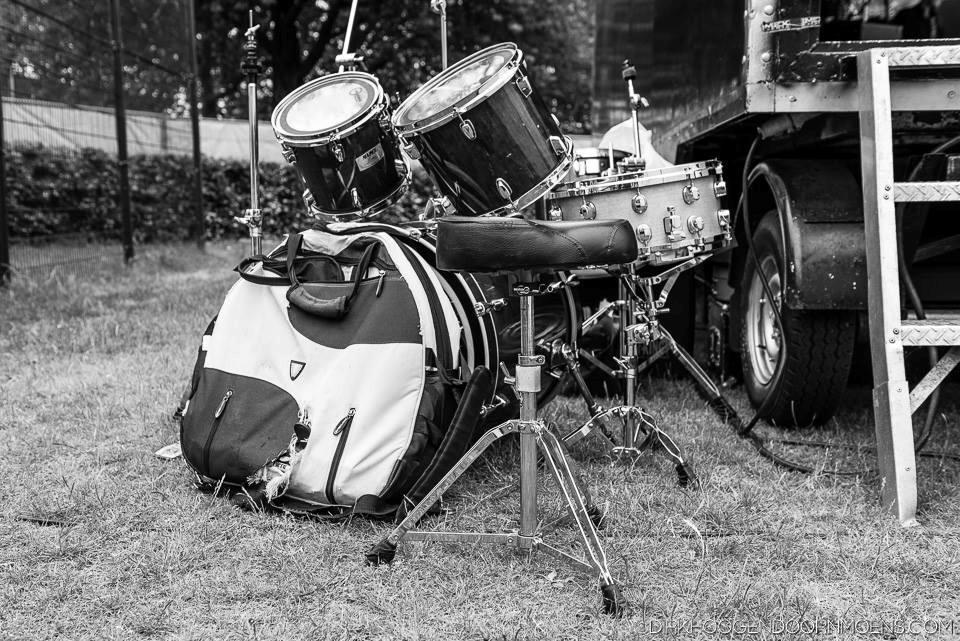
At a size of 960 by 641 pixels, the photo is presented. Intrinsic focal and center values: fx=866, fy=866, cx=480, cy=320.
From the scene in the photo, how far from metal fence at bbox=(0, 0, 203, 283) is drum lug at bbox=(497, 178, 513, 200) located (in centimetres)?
525

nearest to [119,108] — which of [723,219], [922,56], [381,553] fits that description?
[723,219]

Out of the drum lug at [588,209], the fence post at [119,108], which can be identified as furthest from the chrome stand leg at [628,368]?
the fence post at [119,108]

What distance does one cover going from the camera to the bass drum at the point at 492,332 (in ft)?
9.46

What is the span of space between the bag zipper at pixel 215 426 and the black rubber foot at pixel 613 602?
1.41m

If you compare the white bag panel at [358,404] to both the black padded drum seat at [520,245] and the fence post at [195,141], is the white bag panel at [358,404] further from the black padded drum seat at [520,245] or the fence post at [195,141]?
the fence post at [195,141]

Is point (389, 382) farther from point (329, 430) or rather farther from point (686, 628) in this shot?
point (686, 628)

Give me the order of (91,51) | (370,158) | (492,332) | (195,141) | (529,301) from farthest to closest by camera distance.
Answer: (195,141)
(91,51)
(370,158)
(492,332)
(529,301)

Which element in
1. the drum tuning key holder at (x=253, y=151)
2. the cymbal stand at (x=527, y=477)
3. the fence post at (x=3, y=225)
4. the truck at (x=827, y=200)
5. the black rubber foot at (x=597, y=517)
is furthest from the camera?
the fence post at (x=3, y=225)

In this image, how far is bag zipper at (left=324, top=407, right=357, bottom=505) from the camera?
2.59 metres

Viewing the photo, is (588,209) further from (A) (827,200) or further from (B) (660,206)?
(A) (827,200)

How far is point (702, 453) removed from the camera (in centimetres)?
323

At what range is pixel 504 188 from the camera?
275cm

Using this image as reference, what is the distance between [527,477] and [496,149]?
1049mm

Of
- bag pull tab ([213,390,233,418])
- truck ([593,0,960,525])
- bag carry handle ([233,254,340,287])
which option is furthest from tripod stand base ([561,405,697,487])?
bag pull tab ([213,390,233,418])
